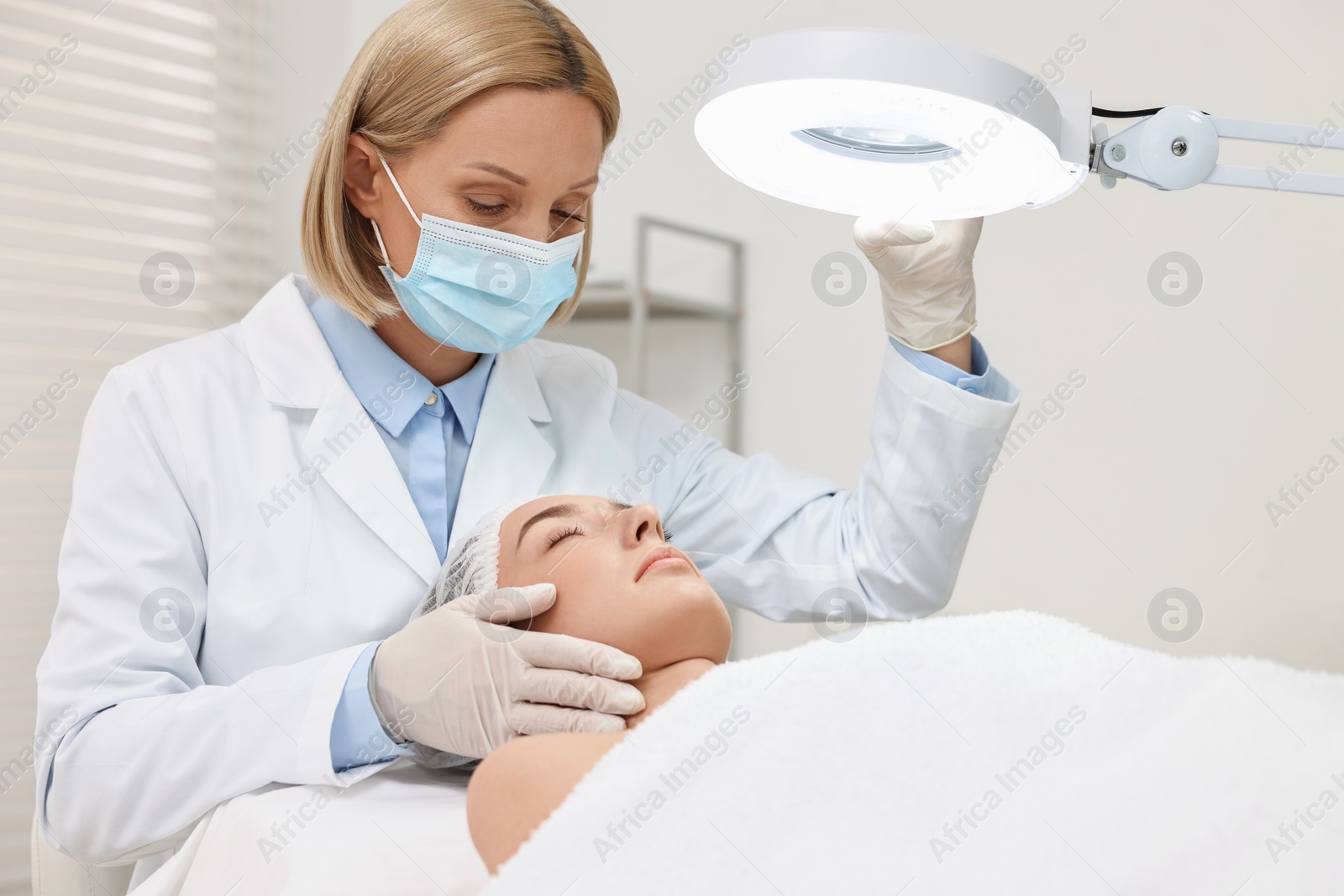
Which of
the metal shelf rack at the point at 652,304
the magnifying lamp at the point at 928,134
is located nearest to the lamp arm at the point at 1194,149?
the magnifying lamp at the point at 928,134

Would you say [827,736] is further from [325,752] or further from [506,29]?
[506,29]

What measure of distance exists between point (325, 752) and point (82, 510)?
16.0 inches

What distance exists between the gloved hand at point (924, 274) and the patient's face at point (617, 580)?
40 centimetres

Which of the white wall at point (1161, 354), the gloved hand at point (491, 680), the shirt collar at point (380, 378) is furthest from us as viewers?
the white wall at point (1161, 354)

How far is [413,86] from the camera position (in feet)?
3.95

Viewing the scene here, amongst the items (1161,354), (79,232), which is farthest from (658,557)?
(79,232)

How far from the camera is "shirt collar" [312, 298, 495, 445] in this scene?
131 centimetres

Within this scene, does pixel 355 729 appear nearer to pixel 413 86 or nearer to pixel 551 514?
pixel 551 514

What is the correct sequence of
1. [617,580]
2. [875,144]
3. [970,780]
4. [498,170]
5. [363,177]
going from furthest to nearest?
1. [363,177]
2. [498,170]
3. [617,580]
4. [875,144]
5. [970,780]

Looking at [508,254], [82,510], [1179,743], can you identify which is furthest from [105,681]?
[1179,743]

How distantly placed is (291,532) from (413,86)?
0.54m

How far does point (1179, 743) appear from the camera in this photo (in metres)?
0.68

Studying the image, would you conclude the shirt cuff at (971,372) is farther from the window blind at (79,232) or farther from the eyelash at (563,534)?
the window blind at (79,232)

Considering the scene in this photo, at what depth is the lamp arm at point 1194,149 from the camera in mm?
796
